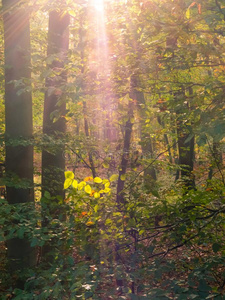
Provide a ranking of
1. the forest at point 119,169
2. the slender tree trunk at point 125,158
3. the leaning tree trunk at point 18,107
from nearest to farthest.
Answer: the forest at point 119,169 → the slender tree trunk at point 125,158 → the leaning tree trunk at point 18,107

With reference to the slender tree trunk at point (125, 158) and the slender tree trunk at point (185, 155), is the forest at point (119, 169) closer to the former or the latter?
the slender tree trunk at point (125, 158)

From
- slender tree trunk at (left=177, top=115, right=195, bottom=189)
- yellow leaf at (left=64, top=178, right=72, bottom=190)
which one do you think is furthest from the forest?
slender tree trunk at (left=177, top=115, right=195, bottom=189)

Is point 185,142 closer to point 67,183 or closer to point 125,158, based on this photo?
point 67,183

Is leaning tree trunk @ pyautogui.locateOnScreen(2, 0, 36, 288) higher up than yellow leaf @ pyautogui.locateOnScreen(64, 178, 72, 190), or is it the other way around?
leaning tree trunk @ pyautogui.locateOnScreen(2, 0, 36, 288)

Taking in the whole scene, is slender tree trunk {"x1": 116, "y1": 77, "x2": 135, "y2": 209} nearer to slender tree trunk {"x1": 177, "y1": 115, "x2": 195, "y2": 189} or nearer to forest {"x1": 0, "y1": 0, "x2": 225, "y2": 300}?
forest {"x1": 0, "y1": 0, "x2": 225, "y2": 300}

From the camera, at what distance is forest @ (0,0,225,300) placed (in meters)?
2.39

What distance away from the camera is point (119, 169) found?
4469mm

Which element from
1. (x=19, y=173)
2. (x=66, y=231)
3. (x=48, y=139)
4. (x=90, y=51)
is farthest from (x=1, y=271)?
(x=90, y=51)

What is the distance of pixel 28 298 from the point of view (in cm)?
210

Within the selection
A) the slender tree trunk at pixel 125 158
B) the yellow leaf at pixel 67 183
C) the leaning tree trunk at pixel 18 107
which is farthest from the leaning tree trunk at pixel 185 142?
the leaning tree trunk at pixel 18 107

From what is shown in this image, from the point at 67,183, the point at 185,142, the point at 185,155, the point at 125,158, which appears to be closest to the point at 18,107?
the point at 125,158

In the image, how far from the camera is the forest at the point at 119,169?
2387mm

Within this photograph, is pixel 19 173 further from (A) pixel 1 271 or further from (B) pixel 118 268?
(B) pixel 118 268

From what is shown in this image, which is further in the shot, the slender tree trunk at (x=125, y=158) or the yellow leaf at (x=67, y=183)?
the slender tree trunk at (x=125, y=158)
